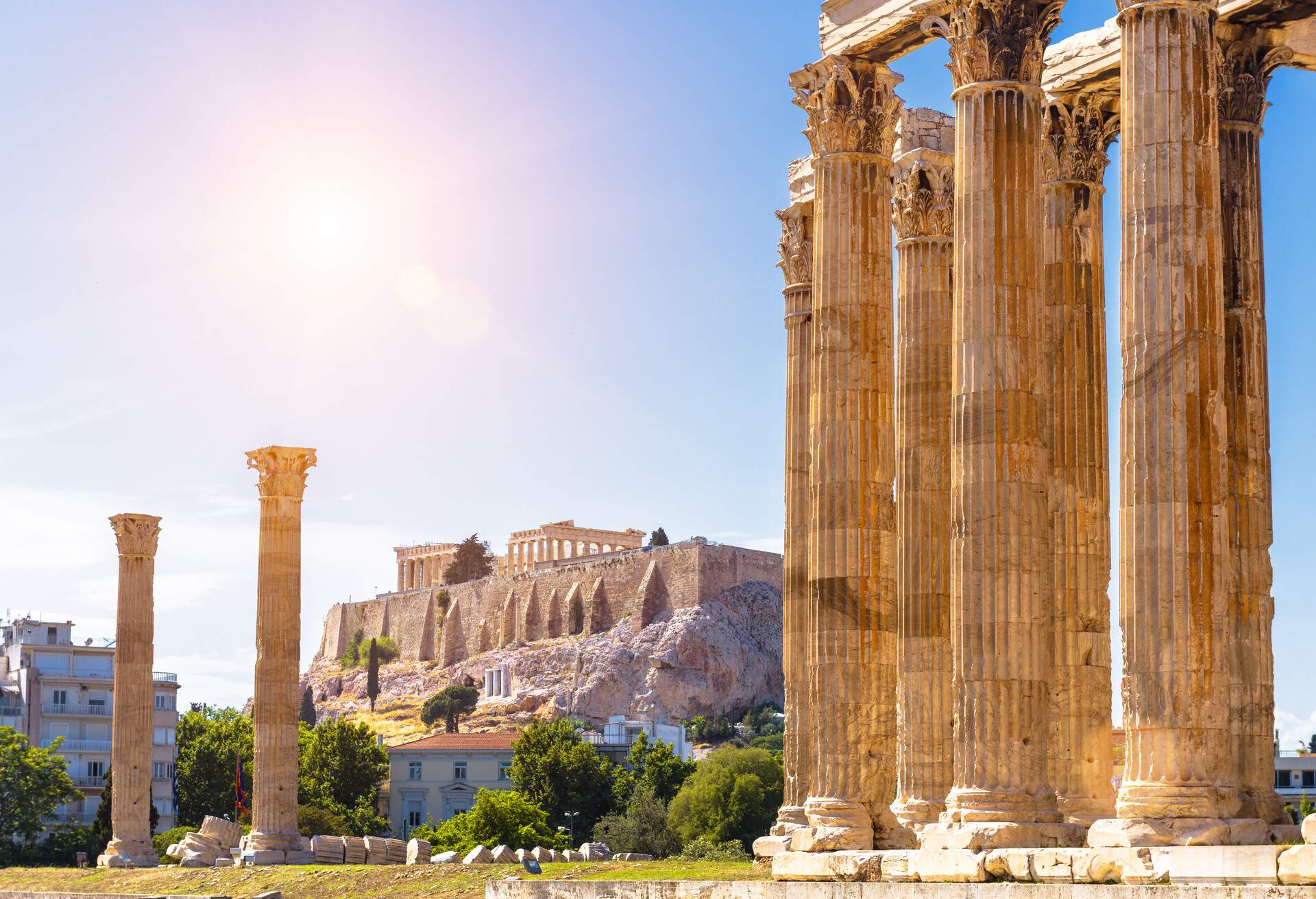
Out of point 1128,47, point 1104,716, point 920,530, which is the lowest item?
point 1104,716

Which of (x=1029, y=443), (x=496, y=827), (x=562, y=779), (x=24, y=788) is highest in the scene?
(x=1029, y=443)

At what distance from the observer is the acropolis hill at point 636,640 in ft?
548

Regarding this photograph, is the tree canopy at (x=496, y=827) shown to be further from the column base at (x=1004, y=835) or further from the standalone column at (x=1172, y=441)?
the standalone column at (x=1172, y=441)

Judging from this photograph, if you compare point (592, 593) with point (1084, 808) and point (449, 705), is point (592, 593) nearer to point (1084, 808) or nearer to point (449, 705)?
point (449, 705)

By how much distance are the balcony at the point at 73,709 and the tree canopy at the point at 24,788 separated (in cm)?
2828

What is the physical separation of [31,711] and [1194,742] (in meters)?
A: 105

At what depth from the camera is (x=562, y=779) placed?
101125mm

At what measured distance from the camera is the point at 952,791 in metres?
23.4

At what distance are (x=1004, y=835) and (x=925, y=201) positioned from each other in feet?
39.4

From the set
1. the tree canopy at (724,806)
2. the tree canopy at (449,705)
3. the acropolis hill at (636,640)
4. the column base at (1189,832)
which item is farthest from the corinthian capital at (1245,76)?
the tree canopy at (449,705)

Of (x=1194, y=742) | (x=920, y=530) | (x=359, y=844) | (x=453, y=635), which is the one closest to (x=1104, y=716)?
(x=920, y=530)

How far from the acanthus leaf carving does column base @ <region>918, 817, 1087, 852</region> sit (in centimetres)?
1095

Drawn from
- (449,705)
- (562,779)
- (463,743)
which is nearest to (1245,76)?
(562,779)

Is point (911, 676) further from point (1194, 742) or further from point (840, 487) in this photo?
point (1194, 742)
